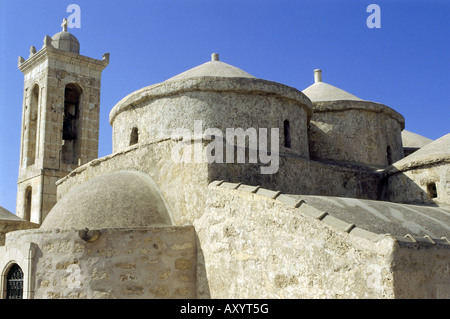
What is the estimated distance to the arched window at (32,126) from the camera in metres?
19.5

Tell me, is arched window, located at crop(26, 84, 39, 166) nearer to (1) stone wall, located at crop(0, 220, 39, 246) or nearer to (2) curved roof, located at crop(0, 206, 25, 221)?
(2) curved roof, located at crop(0, 206, 25, 221)

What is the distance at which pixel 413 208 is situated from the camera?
791 cm

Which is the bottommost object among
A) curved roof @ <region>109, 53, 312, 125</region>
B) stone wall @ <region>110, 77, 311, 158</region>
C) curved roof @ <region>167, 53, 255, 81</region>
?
stone wall @ <region>110, 77, 311, 158</region>

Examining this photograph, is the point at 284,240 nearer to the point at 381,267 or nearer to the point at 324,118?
the point at 381,267

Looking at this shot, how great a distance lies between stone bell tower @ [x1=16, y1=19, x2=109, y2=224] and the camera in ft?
61.0

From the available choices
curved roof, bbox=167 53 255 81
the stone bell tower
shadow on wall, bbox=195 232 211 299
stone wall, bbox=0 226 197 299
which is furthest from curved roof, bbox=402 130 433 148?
stone wall, bbox=0 226 197 299

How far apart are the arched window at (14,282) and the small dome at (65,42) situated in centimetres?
1480

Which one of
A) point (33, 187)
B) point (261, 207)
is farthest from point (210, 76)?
point (33, 187)

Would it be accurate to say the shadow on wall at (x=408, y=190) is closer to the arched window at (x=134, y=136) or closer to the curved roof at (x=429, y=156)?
the curved roof at (x=429, y=156)

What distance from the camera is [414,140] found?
16.9m

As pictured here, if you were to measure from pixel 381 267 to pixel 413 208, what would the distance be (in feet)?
11.3

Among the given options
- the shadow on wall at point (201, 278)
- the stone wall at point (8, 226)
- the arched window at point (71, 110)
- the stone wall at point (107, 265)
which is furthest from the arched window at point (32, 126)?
the shadow on wall at point (201, 278)

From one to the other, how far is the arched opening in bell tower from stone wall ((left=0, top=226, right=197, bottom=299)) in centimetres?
1296

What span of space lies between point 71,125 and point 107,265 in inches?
566
